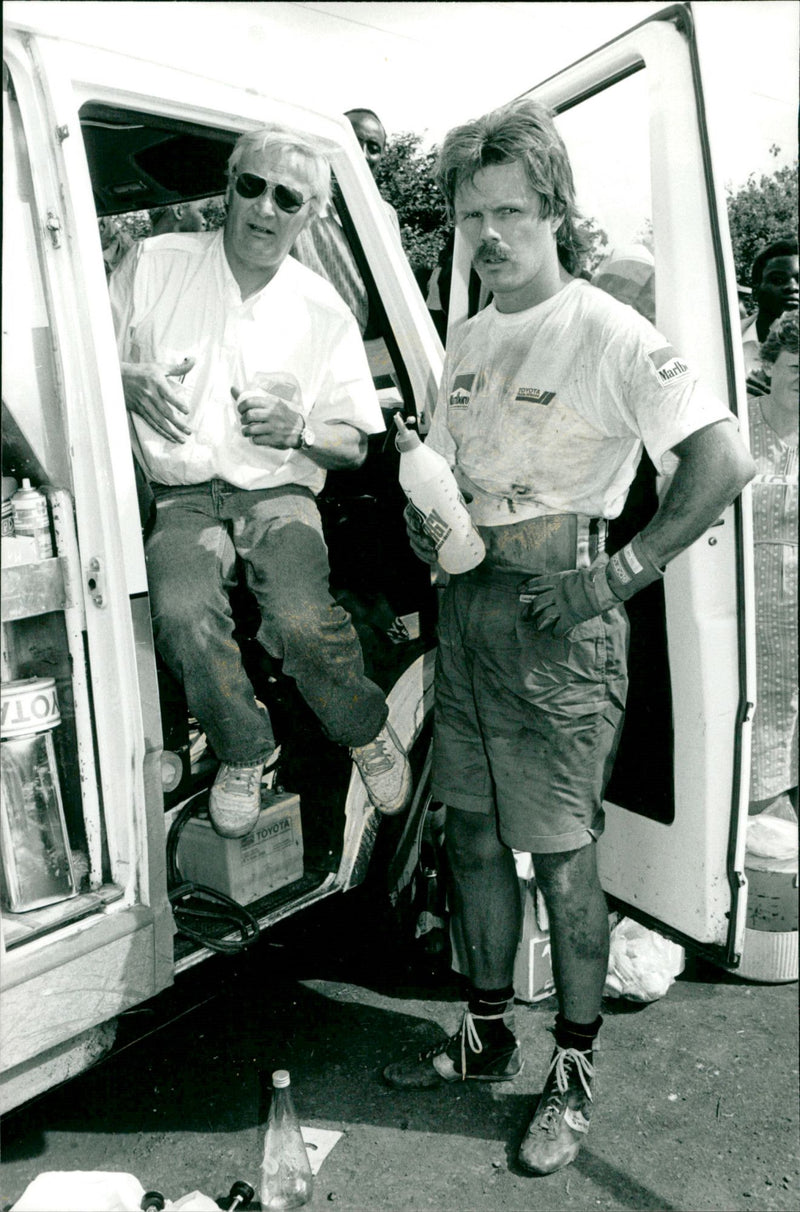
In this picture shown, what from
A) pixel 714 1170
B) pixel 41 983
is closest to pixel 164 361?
pixel 41 983

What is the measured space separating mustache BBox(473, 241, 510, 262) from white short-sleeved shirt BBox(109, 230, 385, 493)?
0.47 metres

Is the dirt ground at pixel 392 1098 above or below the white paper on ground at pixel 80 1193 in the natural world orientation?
below

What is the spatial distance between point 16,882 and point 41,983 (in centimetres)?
19

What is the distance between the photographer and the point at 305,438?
8.19ft

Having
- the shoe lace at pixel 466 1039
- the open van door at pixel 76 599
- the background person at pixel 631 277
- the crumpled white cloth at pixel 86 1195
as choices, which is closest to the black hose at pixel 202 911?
the open van door at pixel 76 599

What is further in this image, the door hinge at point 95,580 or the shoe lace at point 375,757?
the shoe lace at point 375,757

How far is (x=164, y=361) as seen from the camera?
2.39 m

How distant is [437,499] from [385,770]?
29.4 inches

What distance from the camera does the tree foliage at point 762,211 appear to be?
2.31 meters

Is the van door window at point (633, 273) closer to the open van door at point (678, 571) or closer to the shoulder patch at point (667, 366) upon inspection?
the open van door at point (678, 571)

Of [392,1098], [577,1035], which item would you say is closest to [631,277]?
[577,1035]

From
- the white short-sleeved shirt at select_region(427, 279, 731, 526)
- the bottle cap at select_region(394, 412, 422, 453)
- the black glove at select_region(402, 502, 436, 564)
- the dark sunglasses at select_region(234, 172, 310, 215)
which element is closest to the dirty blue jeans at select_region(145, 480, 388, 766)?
the black glove at select_region(402, 502, 436, 564)

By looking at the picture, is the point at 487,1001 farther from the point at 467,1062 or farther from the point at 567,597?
the point at 567,597

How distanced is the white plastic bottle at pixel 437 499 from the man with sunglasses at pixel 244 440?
28cm
